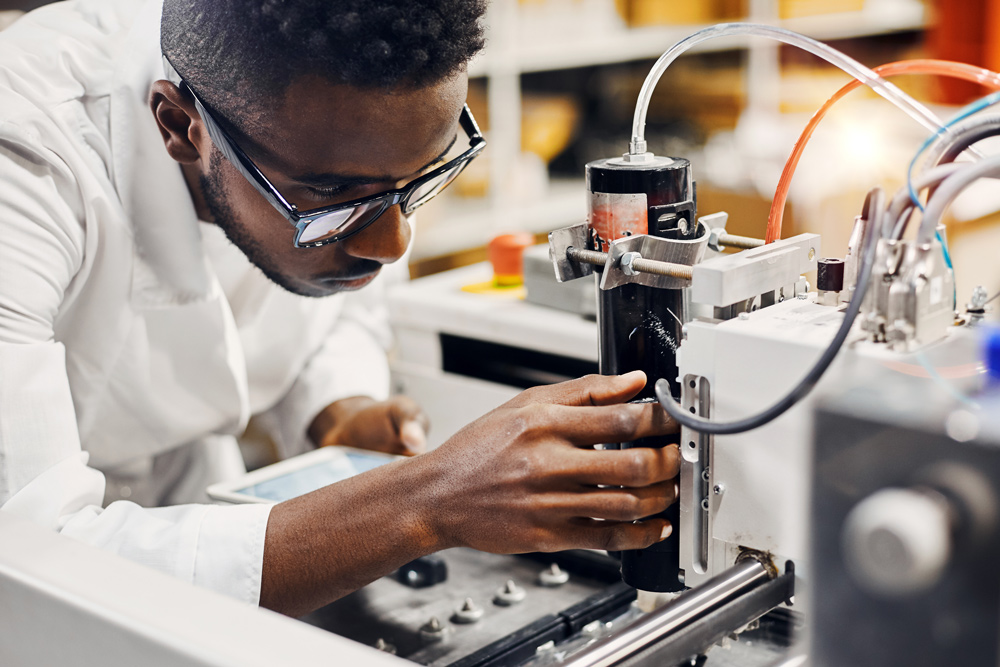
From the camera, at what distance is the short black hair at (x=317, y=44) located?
2.45 feet

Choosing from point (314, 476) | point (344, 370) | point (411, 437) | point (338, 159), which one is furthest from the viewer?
point (344, 370)

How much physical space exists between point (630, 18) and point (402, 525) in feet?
8.48

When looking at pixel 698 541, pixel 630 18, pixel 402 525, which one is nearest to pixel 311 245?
pixel 402 525

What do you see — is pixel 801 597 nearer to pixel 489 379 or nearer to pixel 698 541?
pixel 698 541

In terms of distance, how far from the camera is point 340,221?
0.84 m

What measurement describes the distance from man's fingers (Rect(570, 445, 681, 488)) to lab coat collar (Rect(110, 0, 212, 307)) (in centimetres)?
58

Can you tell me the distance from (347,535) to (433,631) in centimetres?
18

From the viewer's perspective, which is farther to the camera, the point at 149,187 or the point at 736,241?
the point at 149,187

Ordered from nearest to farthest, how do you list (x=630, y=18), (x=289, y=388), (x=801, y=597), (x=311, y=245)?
1. (x=801, y=597)
2. (x=311, y=245)
3. (x=289, y=388)
4. (x=630, y=18)

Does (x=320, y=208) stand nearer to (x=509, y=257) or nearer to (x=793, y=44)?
(x=793, y=44)

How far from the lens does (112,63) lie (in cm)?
98

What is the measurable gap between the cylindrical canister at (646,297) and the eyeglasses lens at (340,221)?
0.78 ft

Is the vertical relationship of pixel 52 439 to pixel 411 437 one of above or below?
above

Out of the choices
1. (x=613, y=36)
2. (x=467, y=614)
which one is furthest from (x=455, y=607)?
(x=613, y=36)
